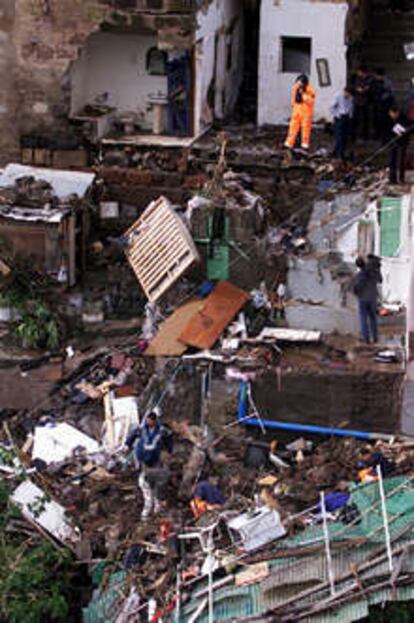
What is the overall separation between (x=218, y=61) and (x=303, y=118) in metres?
2.61

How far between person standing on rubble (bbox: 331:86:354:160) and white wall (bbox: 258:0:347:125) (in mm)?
1718

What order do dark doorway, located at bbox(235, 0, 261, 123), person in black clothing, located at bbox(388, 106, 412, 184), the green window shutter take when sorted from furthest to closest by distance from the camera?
dark doorway, located at bbox(235, 0, 261, 123)
person in black clothing, located at bbox(388, 106, 412, 184)
the green window shutter

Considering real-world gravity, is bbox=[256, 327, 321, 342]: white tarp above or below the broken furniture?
above

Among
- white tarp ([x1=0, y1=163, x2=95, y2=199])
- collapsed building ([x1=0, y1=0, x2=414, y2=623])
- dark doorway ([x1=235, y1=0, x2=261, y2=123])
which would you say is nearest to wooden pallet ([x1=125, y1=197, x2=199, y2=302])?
collapsed building ([x1=0, y1=0, x2=414, y2=623])

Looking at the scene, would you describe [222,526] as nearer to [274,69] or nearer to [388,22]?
[274,69]

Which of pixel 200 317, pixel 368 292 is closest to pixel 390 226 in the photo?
pixel 368 292

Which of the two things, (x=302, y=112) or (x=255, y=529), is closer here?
(x=255, y=529)

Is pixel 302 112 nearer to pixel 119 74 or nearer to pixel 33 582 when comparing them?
pixel 119 74

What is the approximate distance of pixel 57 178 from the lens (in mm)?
26438

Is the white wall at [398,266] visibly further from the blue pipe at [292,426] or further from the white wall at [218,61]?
the white wall at [218,61]

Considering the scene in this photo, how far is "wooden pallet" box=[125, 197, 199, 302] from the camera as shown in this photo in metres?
24.9

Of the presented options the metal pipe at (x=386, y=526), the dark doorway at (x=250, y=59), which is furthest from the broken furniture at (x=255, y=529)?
the dark doorway at (x=250, y=59)

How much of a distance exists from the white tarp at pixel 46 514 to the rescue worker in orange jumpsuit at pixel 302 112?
8094mm

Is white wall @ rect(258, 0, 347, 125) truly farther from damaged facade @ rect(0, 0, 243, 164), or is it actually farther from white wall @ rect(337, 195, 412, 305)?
white wall @ rect(337, 195, 412, 305)
